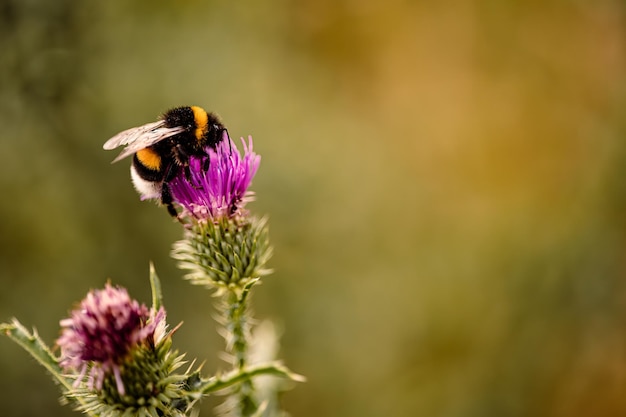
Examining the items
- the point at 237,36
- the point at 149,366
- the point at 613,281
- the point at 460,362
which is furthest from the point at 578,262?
the point at 149,366

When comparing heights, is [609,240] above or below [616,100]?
below

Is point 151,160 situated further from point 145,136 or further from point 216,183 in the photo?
point 216,183

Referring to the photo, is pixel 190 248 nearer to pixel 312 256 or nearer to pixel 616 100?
pixel 312 256

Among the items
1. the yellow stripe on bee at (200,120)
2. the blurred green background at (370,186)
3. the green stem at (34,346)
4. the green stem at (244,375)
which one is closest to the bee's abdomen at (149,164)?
the yellow stripe on bee at (200,120)

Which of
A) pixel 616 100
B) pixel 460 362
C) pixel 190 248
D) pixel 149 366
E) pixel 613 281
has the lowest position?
pixel 149 366

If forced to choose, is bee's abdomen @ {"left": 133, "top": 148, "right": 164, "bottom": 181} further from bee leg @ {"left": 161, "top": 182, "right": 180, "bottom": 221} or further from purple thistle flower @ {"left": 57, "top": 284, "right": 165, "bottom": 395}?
purple thistle flower @ {"left": 57, "top": 284, "right": 165, "bottom": 395}

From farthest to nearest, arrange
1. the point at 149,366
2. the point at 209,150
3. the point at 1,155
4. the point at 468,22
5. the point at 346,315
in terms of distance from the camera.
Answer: the point at 468,22
the point at 346,315
the point at 1,155
the point at 209,150
the point at 149,366

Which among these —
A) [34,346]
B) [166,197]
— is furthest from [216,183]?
[34,346]
